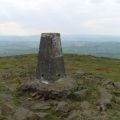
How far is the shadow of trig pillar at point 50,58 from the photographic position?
919 inches

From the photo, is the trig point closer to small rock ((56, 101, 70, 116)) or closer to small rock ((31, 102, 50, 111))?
small rock ((31, 102, 50, 111))

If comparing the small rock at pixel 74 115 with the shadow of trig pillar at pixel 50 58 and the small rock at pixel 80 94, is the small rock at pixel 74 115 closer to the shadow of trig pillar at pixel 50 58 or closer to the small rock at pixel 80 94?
the small rock at pixel 80 94

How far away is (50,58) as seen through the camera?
23375 millimetres

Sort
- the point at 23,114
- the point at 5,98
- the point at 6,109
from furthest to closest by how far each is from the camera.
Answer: the point at 5,98 → the point at 6,109 → the point at 23,114

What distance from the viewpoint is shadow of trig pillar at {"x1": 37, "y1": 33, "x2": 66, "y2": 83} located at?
2334cm

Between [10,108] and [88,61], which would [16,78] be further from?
[88,61]

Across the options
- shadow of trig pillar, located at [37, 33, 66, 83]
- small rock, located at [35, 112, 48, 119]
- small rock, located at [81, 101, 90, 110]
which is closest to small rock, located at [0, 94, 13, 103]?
shadow of trig pillar, located at [37, 33, 66, 83]

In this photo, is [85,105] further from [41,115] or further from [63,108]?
[41,115]

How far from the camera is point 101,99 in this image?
2295 cm

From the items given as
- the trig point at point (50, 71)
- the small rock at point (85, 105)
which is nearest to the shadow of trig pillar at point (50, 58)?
the trig point at point (50, 71)

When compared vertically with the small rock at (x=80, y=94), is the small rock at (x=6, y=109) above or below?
below

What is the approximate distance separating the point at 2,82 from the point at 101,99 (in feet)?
26.4

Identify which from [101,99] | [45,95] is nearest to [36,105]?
[45,95]

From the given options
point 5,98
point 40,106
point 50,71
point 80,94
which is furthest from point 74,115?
point 5,98
